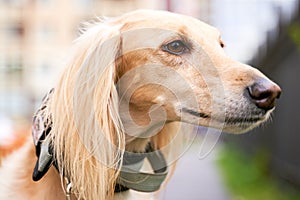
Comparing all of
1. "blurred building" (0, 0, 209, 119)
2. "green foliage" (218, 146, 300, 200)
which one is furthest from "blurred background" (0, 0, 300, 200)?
"blurred building" (0, 0, 209, 119)

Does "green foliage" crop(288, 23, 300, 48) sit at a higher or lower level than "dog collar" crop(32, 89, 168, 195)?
lower

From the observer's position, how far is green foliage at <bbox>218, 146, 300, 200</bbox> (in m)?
6.73

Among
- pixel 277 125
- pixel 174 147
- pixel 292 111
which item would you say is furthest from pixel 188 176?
pixel 174 147

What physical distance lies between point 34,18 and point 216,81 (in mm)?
30838

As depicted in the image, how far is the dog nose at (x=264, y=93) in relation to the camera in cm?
245

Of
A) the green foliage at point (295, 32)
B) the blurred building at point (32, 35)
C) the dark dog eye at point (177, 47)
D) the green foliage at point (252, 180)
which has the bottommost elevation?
the blurred building at point (32, 35)

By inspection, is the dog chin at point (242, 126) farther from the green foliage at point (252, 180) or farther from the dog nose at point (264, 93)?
the green foliage at point (252, 180)

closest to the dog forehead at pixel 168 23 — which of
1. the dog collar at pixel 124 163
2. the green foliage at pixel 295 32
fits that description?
the dog collar at pixel 124 163

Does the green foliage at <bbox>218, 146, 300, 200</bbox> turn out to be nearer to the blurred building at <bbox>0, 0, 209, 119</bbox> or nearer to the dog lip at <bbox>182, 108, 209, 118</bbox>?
the dog lip at <bbox>182, 108, 209, 118</bbox>

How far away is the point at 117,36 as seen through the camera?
2764 mm

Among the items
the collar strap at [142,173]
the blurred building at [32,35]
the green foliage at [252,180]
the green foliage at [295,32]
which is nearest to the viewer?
the collar strap at [142,173]

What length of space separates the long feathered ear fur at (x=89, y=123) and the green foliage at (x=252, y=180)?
12.7 ft

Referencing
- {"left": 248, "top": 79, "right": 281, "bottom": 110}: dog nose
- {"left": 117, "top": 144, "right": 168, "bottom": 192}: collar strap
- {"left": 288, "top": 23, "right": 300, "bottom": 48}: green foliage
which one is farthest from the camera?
{"left": 288, "top": 23, "right": 300, "bottom": 48}: green foliage

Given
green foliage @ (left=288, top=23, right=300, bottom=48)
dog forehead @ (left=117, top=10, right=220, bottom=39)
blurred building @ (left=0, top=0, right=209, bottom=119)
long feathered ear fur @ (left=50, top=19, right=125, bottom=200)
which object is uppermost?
dog forehead @ (left=117, top=10, right=220, bottom=39)
